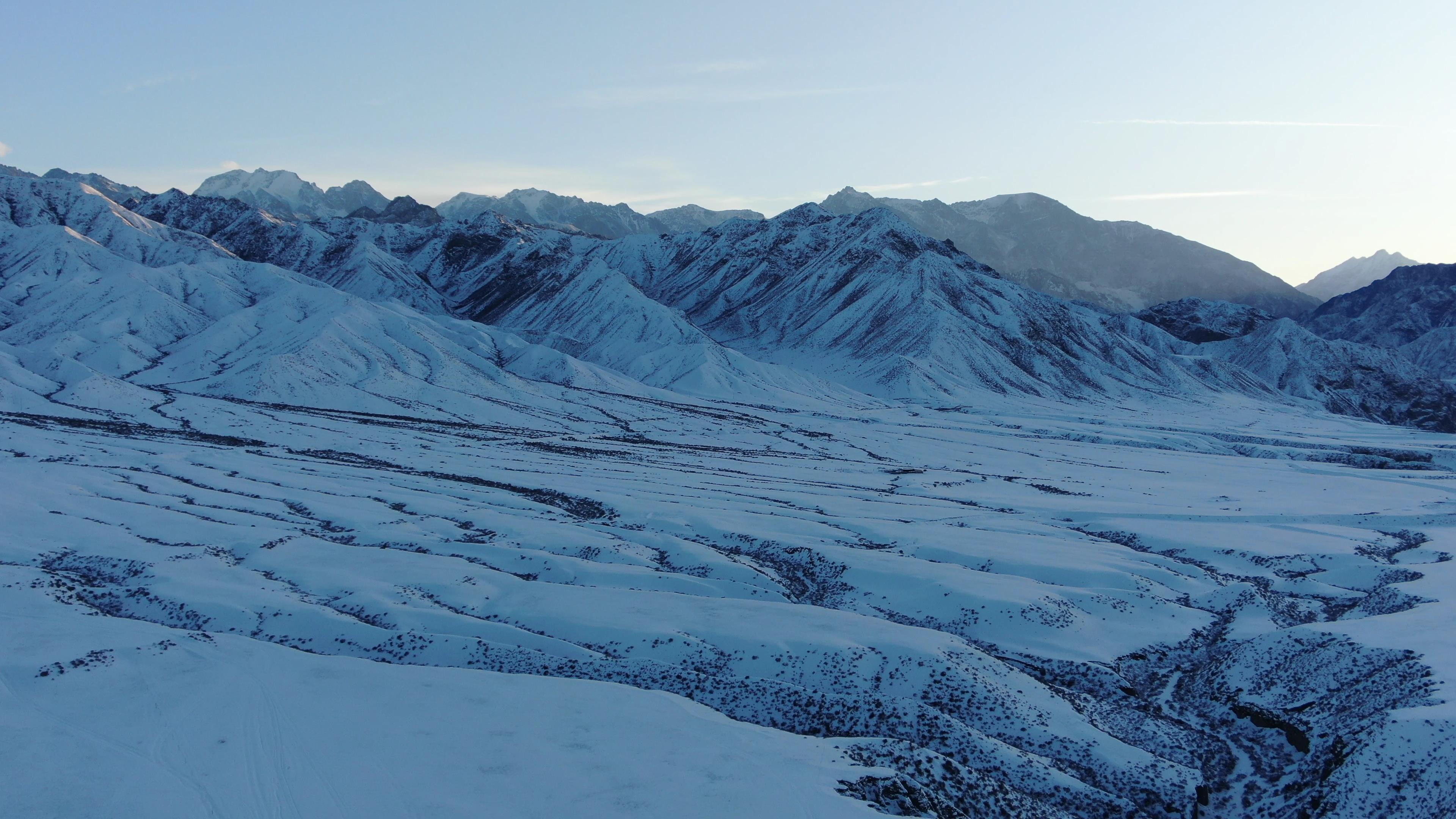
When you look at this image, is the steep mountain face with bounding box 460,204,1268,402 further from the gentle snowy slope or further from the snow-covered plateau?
the snow-covered plateau

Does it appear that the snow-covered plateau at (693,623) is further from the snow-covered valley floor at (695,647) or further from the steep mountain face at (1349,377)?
the steep mountain face at (1349,377)

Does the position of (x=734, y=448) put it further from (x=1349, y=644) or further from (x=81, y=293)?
(x=81, y=293)

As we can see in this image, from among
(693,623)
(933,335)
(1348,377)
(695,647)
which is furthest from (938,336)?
(695,647)

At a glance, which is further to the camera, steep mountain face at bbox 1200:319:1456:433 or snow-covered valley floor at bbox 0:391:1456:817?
steep mountain face at bbox 1200:319:1456:433

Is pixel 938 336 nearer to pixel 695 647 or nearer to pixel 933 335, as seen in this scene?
pixel 933 335

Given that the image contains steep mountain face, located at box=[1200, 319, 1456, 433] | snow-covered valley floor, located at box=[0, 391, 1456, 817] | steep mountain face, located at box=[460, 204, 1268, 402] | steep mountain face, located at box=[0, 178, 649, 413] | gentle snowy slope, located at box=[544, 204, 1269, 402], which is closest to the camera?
snow-covered valley floor, located at box=[0, 391, 1456, 817]

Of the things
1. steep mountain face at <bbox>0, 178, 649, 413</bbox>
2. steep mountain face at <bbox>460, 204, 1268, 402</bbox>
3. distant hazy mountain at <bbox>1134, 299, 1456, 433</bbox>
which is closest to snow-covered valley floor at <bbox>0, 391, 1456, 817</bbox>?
steep mountain face at <bbox>0, 178, 649, 413</bbox>
